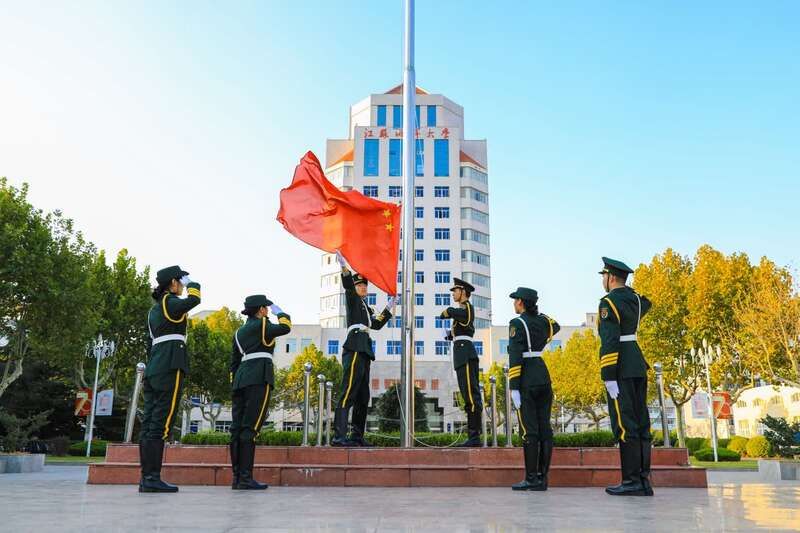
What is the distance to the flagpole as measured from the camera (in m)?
10.1

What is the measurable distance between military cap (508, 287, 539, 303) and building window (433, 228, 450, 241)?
63.2 m

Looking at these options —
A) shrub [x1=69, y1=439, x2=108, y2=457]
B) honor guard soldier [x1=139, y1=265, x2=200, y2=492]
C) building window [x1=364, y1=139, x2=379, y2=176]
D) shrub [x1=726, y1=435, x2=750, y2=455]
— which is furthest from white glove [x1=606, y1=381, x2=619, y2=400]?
building window [x1=364, y1=139, x2=379, y2=176]

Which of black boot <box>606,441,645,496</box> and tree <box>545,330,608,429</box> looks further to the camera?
tree <box>545,330,608,429</box>

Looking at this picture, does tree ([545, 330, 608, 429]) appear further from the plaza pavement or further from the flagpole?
the plaza pavement

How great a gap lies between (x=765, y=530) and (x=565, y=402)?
4980 centimetres

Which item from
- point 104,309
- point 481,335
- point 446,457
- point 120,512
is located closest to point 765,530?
point 120,512

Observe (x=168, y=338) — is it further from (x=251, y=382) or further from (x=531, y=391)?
(x=531, y=391)

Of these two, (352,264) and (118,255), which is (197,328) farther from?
(352,264)

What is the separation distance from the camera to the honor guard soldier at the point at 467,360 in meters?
9.98

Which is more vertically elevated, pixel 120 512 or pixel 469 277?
pixel 469 277

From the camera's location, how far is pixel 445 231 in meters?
72.2

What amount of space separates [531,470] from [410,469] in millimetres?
1835

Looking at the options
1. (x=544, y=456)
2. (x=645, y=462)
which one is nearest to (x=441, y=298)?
(x=544, y=456)

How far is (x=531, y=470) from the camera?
793 cm
